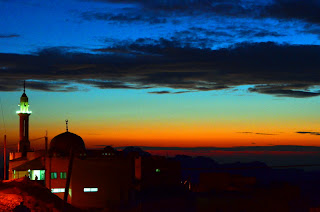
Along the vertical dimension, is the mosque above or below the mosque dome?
below

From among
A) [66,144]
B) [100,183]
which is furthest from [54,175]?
[66,144]

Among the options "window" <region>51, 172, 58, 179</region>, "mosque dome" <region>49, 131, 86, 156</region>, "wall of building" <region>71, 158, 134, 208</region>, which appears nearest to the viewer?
"wall of building" <region>71, 158, 134, 208</region>

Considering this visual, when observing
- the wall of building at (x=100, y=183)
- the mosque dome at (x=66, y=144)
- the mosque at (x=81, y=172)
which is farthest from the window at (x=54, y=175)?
the mosque dome at (x=66, y=144)

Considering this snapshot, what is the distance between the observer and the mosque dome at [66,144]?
62.5 meters

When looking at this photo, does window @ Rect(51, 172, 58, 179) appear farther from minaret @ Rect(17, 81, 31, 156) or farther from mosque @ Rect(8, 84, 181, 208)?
minaret @ Rect(17, 81, 31, 156)

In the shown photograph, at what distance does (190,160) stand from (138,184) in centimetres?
11087

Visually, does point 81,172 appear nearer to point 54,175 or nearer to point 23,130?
point 54,175

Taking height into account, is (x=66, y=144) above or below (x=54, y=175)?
above

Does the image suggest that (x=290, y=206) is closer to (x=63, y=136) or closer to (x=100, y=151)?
(x=100, y=151)

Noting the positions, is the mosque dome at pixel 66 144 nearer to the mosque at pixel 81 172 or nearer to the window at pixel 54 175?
the mosque at pixel 81 172

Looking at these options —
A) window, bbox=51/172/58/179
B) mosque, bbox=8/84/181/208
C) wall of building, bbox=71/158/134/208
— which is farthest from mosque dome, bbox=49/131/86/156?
wall of building, bbox=71/158/134/208

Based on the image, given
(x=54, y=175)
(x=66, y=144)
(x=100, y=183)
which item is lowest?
(x=100, y=183)

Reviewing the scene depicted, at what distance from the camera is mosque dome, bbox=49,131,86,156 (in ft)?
205

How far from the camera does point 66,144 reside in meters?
62.8
